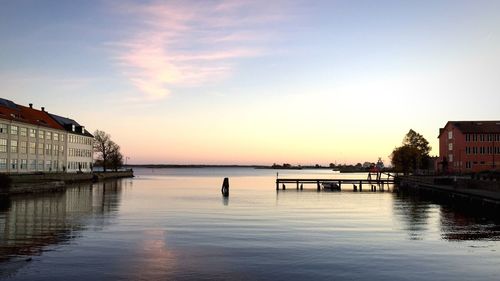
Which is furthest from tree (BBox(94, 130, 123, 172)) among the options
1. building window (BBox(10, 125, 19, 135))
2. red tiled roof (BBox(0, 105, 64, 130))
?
building window (BBox(10, 125, 19, 135))

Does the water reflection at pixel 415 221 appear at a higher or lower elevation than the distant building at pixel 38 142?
lower

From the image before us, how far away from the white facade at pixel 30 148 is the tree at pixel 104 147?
4326 cm

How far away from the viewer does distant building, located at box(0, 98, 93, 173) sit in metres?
84.9

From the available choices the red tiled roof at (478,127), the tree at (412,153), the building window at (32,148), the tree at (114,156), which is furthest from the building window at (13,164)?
the red tiled roof at (478,127)

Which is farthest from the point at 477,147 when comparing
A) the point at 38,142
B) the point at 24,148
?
the point at 24,148

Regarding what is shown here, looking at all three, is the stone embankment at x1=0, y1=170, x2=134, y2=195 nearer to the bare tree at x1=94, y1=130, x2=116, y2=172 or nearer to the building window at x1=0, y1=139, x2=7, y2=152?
the building window at x1=0, y1=139, x2=7, y2=152

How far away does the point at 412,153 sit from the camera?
12988 centimetres

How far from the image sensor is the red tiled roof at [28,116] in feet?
285

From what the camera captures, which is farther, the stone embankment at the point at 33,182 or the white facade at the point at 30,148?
the white facade at the point at 30,148

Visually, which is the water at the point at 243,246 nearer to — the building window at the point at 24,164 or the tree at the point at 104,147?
the building window at the point at 24,164

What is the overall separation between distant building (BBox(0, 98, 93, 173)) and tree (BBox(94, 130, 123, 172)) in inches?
1022

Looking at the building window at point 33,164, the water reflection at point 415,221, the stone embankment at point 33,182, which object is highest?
the building window at point 33,164

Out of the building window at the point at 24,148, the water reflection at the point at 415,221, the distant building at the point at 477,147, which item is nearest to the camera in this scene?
the water reflection at the point at 415,221

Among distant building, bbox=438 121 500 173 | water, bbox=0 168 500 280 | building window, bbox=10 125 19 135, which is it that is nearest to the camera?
water, bbox=0 168 500 280
